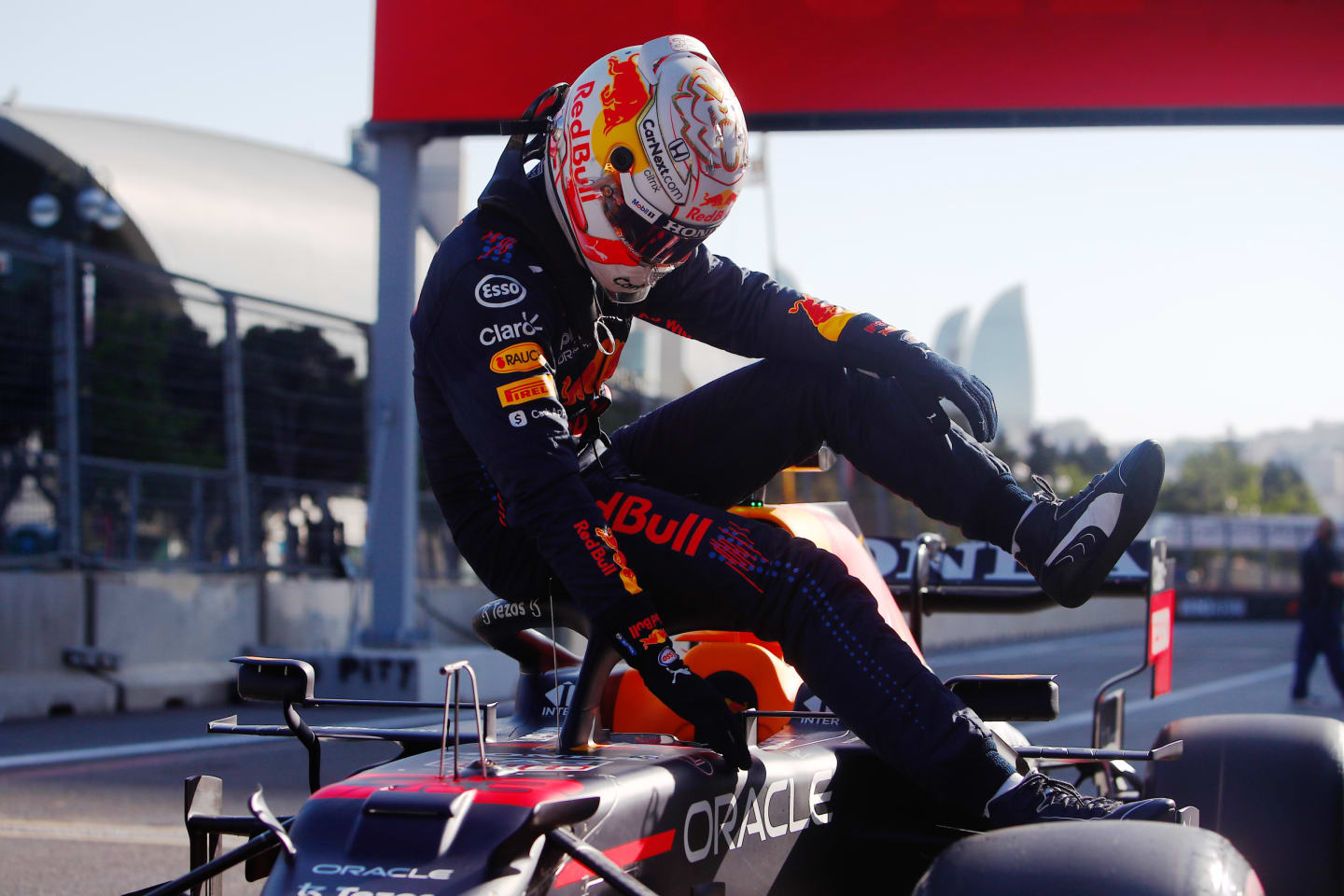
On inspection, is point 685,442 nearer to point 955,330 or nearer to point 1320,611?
point 1320,611

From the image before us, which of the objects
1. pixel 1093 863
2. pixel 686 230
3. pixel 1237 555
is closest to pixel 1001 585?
pixel 686 230

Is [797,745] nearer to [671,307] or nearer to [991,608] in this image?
[671,307]

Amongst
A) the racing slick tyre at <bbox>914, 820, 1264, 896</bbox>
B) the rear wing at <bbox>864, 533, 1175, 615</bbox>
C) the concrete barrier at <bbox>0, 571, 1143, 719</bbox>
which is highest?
the rear wing at <bbox>864, 533, 1175, 615</bbox>

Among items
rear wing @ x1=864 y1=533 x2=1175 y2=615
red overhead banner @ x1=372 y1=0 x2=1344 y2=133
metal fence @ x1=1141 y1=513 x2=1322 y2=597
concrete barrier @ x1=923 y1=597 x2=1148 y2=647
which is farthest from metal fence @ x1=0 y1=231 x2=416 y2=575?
metal fence @ x1=1141 y1=513 x2=1322 y2=597

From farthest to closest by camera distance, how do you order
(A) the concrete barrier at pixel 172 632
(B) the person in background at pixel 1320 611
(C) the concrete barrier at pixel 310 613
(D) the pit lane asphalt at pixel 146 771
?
(B) the person in background at pixel 1320 611, (C) the concrete barrier at pixel 310 613, (A) the concrete barrier at pixel 172 632, (D) the pit lane asphalt at pixel 146 771

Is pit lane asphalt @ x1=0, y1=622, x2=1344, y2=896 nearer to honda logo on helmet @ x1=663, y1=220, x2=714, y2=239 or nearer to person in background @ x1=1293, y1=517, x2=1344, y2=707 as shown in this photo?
person in background @ x1=1293, y1=517, x2=1344, y2=707

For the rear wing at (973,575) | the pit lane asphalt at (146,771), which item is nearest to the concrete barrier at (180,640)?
the pit lane asphalt at (146,771)

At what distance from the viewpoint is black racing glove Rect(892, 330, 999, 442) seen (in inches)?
118

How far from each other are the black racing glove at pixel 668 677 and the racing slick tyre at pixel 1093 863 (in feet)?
1.98

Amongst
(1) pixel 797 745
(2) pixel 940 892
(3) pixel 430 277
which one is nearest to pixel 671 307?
(3) pixel 430 277

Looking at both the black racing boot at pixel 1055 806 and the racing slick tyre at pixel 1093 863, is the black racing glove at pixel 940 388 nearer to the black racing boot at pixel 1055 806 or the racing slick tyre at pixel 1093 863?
the black racing boot at pixel 1055 806

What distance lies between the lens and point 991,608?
4.89m

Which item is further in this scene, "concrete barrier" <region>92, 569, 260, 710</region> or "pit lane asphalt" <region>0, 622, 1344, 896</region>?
"concrete barrier" <region>92, 569, 260, 710</region>

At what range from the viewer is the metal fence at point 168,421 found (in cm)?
1102
